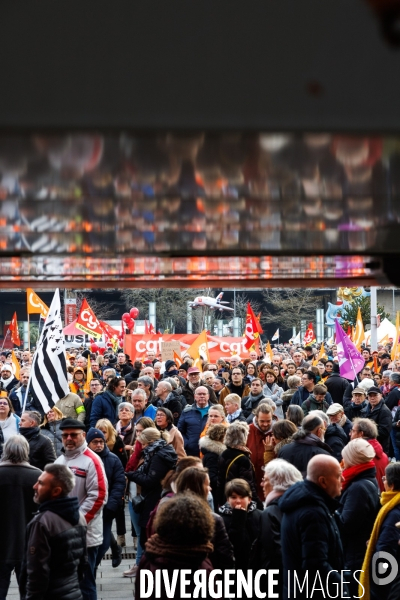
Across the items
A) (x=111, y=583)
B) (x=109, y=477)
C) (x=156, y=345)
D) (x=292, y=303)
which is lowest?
(x=111, y=583)

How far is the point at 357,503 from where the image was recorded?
21.3 feet

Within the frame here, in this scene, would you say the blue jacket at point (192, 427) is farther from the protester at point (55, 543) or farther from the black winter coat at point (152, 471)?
the protester at point (55, 543)

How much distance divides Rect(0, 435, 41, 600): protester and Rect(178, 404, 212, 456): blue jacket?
4.33 metres

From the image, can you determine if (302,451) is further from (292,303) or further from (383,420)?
(292,303)

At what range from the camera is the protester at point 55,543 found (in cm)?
523

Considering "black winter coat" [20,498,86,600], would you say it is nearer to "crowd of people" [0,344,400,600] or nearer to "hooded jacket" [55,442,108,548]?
"crowd of people" [0,344,400,600]

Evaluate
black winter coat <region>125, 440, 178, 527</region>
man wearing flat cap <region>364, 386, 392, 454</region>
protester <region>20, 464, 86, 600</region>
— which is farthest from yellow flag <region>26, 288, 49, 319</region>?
protester <region>20, 464, 86, 600</region>

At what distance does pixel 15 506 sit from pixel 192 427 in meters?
4.59

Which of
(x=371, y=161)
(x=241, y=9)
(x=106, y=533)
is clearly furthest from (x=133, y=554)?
(x=241, y=9)

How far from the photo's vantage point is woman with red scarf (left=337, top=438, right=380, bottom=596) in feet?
21.2

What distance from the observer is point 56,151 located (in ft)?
8.45

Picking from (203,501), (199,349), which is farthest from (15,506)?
(199,349)

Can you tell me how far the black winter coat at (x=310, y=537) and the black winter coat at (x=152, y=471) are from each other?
2.74 m

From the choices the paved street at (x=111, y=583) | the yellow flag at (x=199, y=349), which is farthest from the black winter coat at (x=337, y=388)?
the paved street at (x=111, y=583)
